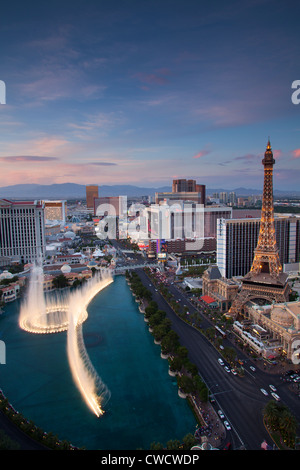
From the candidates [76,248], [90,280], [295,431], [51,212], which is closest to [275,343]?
[295,431]

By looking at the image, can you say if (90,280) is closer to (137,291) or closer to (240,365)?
(137,291)

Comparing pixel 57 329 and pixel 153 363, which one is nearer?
pixel 153 363

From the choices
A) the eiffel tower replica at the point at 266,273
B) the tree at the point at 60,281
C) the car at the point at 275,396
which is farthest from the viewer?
the tree at the point at 60,281

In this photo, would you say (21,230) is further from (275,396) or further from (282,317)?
(275,396)

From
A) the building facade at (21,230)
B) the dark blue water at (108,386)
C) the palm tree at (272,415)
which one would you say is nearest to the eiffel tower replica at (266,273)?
the dark blue water at (108,386)

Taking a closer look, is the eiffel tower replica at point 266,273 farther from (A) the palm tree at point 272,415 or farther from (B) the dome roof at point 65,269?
(B) the dome roof at point 65,269

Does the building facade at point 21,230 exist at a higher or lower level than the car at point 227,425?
higher
